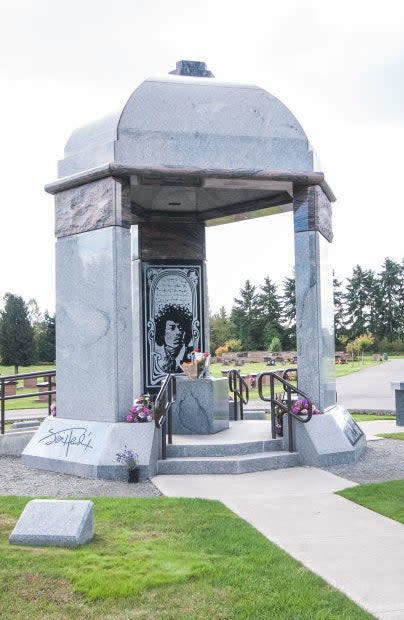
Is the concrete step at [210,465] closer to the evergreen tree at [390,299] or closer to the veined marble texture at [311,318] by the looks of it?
the veined marble texture at [311,318]

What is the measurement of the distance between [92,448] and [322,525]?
13.1ft

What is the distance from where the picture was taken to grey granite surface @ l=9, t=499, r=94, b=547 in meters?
5.51

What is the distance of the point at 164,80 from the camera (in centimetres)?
1035

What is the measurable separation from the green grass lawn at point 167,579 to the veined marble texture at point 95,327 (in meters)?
3.52

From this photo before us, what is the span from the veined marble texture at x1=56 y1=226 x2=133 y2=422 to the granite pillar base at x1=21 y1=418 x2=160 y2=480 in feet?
0.68

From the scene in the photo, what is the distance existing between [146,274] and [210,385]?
2.71 meters

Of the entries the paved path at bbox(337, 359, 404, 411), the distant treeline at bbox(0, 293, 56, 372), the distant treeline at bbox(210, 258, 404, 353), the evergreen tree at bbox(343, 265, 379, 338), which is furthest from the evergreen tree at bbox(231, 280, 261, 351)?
the paved path at bbox(337, 359, 404, 411)

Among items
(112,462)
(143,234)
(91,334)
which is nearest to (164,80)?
(143,234)

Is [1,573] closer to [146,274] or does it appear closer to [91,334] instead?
[91,334]

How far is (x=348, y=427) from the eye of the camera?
34.2ft

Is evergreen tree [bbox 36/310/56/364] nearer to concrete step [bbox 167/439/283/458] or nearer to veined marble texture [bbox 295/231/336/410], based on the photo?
veined marble texture [bbox 295/231/336/410]

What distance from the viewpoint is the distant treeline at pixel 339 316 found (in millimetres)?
71312

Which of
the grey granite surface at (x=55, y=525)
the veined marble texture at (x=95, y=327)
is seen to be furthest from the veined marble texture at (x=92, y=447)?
the grey granite surface at (x=55, y=525)
